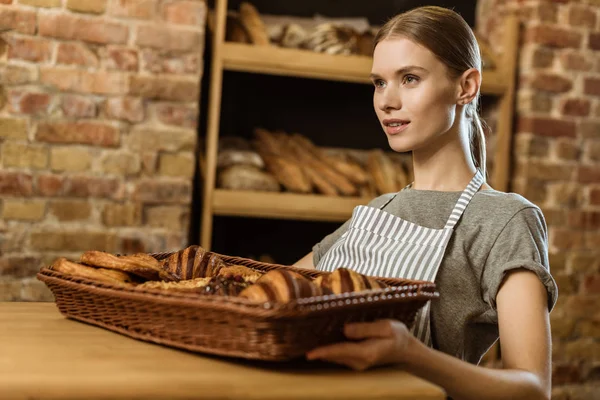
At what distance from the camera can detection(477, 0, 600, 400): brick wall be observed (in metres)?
2.67

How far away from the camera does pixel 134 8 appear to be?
232 centimetres

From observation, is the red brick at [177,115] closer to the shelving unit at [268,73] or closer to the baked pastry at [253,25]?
the shelving unit at [268,73]

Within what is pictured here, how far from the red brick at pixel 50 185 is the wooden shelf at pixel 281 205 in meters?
0.50

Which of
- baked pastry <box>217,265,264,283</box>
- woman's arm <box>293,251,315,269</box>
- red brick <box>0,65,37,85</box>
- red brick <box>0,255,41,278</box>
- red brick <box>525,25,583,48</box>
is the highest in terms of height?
red brick <box>525,25,583,48</box>

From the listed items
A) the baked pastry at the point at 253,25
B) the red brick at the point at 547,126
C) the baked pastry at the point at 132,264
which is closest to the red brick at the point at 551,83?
the red brick at the point at 547,126

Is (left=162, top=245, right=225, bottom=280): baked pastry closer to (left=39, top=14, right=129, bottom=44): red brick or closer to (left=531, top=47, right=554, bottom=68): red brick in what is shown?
(left=39, top=14, right=129, bottom=44): red brick

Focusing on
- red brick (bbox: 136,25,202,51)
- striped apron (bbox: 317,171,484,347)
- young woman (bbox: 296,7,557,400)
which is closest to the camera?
young woman (bbox: 296,7,557,400)

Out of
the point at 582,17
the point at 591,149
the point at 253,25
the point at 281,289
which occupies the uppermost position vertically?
the point at 582,17

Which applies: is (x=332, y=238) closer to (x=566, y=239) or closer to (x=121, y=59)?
(x=121, y=59)

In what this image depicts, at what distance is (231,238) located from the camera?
2.87 meters

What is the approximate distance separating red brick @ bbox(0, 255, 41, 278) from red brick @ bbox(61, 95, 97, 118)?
473mm

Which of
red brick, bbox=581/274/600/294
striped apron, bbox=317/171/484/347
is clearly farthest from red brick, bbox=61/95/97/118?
red brick, bbox=581/274/600/294

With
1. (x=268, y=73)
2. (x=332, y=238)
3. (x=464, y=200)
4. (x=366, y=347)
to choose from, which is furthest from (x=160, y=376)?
(x=268, y=73)

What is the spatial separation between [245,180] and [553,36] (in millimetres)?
1260
